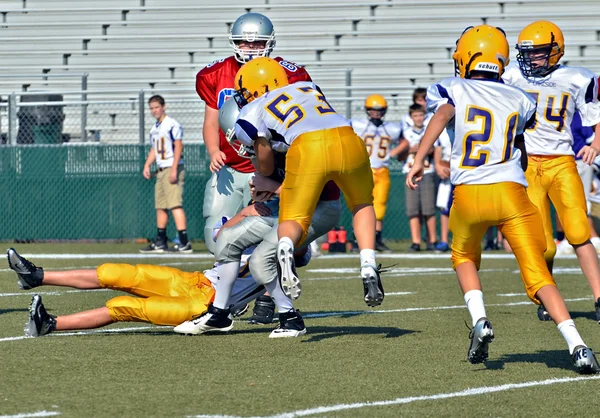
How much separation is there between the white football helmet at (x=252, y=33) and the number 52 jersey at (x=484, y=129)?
6.68 ft

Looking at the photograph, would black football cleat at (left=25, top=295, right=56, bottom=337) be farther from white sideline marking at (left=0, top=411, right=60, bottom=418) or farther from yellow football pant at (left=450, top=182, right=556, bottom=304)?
yellow football pant at (left=450, top=182, right=556, bottom=304)

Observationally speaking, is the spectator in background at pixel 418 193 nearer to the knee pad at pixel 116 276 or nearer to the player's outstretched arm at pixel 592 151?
the player's outstretched arm at pixel 592 151

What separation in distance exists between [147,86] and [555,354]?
45.3 ft

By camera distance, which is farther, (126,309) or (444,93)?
(126,309)

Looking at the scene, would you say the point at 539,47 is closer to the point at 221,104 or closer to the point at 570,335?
the point at 221,104

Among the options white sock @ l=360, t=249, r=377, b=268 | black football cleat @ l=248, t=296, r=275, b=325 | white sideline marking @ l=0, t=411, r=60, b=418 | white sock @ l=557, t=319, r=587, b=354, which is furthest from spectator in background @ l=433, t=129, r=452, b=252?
white sideline marking @ l=0, t=411, r=60, b=418

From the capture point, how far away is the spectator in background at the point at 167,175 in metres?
13.6

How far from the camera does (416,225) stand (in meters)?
13.8

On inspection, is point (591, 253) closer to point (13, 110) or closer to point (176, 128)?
point (176, 128)

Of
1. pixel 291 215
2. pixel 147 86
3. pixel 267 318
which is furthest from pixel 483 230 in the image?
pixel 147 86

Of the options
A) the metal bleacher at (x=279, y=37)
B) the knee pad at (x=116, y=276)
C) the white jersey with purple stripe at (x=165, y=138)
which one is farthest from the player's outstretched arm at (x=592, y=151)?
the metal bleacher at (x=279, y=37)

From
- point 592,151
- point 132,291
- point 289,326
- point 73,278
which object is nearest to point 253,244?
point 289,326

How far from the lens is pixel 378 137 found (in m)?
13.8

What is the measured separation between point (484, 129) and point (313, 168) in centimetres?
94
